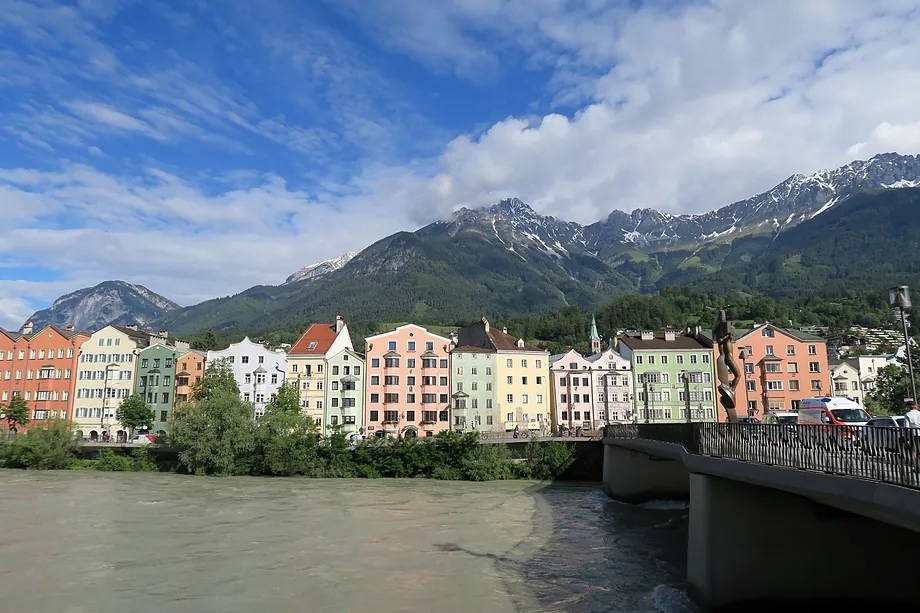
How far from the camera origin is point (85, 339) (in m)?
90.9

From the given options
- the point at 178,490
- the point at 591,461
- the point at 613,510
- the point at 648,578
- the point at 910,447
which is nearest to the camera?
the point at 910,447

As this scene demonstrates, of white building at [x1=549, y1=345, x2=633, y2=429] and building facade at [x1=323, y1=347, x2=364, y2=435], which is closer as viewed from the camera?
building facade at [x1=323, y1=347, x2=364, y2=435]

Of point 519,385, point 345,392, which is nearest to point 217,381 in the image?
point 345,392

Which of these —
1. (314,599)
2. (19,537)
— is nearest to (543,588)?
(314,599)

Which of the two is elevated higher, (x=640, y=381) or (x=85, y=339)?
(x=85, y=339)

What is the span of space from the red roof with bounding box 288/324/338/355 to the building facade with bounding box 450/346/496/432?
16780mm

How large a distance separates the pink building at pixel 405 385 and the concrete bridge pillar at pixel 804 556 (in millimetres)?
66520

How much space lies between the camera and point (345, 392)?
8344 centimetres

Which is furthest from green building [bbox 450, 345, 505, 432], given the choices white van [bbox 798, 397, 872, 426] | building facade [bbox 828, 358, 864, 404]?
white van [bbox 798, 397, 872, 426]

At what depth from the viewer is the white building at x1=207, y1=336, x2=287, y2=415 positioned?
84.8 meters

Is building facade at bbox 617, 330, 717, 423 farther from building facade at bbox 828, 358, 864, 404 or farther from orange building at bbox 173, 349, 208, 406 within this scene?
orange building at bbox 173, 349, 208, 406

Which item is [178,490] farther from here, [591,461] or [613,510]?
[591,461]

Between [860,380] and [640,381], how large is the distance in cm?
4261

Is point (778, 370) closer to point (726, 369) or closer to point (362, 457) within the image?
point (362, 457)
